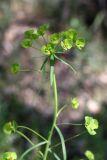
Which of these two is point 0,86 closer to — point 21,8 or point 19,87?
point 19,87

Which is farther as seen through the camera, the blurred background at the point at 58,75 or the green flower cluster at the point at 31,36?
the blurred background at the point at 58,75

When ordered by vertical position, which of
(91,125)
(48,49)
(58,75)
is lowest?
(58,75)

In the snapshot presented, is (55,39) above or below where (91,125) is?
above

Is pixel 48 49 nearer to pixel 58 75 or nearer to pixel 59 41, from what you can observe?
pixel 59 41

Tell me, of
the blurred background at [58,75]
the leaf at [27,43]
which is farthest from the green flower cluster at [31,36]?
the blurred background at [58,75]

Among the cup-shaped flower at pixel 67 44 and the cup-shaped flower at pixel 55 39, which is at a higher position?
the cup-shaped flower at pixel 55 39

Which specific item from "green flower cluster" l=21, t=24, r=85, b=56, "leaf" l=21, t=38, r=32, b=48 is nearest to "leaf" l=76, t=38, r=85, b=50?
"green flower cluster" l=21, t=24, r=85, b=56

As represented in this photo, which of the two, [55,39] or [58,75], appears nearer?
[55,39]

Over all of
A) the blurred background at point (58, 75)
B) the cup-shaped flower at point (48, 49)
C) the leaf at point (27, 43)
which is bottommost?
the blurred background at point (58, 75)

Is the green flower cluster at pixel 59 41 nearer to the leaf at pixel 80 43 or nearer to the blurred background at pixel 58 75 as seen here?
the leaf at pixel 80 43

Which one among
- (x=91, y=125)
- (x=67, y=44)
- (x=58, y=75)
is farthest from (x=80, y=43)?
(x=58, y=75)
